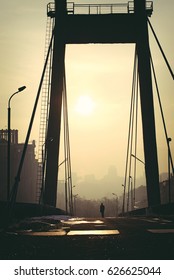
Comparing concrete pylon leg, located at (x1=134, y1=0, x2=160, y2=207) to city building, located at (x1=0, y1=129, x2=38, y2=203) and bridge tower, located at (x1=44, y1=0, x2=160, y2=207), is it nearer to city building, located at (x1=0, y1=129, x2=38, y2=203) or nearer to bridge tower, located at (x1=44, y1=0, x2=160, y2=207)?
bridge tower, located at (x1=44, y1=0, x2=160, y2=207)

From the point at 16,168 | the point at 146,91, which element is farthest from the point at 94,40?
the point at 16,168

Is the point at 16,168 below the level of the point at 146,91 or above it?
above

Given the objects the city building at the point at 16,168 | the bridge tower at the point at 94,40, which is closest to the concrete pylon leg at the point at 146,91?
the bridge tower at the point at 94,40

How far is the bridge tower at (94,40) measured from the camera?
30328 mm

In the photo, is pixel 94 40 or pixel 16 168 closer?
pixel 94 40

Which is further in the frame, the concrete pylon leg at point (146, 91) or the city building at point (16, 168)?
the city building at point (16, 168)

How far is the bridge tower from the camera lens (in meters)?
30.3

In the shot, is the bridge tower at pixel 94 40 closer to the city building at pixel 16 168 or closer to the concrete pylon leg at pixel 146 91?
the concrete pylon leg at pixel 146 91

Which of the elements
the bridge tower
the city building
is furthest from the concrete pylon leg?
the city building

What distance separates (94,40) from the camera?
101 ft

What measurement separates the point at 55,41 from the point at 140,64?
16.5 feet

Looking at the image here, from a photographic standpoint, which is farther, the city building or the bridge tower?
the city building

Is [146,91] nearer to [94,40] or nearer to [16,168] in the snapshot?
[94,40]
